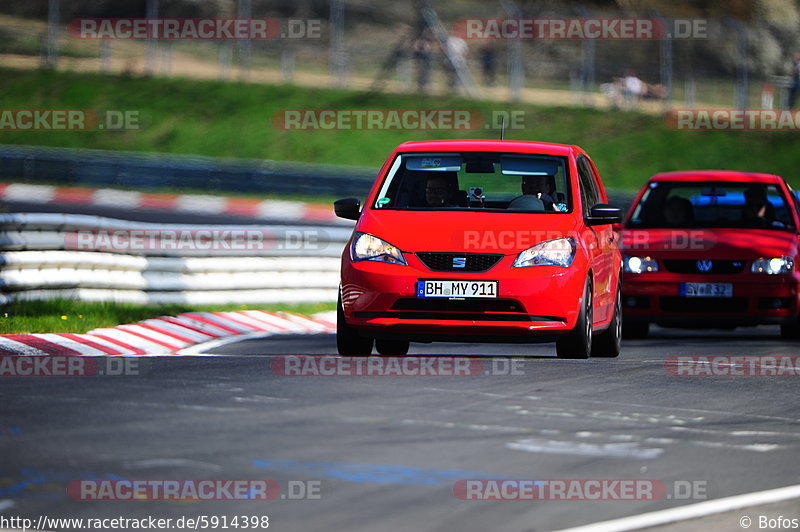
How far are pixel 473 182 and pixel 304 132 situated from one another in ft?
102

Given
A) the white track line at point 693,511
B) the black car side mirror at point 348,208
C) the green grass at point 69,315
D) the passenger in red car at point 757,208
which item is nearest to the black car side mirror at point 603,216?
the black car side mirror at point 348,208

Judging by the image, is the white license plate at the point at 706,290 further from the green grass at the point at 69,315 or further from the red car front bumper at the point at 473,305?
the green grass at the point at 69,315

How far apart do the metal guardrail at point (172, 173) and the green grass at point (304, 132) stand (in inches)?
137

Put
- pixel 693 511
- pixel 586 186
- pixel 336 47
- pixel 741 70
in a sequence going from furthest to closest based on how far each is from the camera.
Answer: pixel 336 47
pixel 741 70
pixel 586 186
pixel 693 511

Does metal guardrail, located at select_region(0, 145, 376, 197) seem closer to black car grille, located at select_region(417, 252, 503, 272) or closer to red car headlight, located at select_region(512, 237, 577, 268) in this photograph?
red car headlight, located at select_region(512, 237, 577, 268)

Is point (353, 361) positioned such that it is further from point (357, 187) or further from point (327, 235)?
point (357, 187)

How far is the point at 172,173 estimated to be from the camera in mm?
Answer: 36969

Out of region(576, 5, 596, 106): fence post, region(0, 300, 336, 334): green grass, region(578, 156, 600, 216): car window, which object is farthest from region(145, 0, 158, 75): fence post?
region(578, 156, 600, 216): car window

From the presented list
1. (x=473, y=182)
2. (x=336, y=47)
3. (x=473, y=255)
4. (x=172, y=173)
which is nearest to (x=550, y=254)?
(x=473, y=255)

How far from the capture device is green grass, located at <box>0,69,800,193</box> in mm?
38906

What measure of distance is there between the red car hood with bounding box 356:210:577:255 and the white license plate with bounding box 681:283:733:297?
363cm

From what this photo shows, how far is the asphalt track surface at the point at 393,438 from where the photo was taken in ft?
21.0

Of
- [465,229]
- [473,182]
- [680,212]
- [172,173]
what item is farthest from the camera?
[172,173]

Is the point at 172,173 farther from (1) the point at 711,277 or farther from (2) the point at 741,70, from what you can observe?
(1) the point at 711,277
